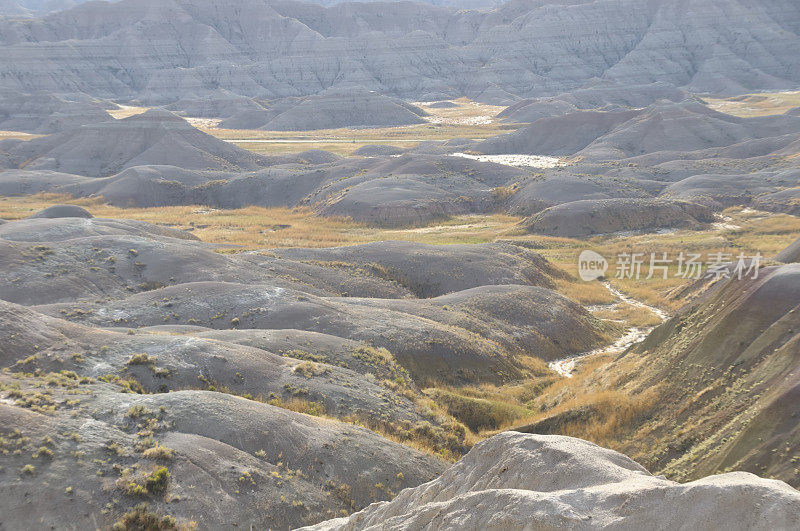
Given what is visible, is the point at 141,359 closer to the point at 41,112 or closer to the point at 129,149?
the point at 129,149

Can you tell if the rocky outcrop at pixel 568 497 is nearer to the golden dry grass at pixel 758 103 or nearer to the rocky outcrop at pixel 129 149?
the rocky outcrop at pixel 129 149

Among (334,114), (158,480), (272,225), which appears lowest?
(272,225)

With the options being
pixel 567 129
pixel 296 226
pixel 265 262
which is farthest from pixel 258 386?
pixel 567 129

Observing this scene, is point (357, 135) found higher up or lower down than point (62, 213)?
higher up

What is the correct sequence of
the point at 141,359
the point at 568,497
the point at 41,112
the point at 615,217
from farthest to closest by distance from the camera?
the point at 41,112 < the point at 615,217 < the point at 141,359 < the point at 568,497

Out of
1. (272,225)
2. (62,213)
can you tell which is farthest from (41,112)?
(62,213)

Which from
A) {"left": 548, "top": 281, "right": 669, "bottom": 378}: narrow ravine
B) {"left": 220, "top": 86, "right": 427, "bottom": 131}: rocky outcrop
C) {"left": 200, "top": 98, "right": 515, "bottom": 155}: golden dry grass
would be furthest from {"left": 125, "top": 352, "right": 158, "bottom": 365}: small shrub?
{"left": 220, "top": 86, "right": 427, "bottom": 131}: rocky outcrop
